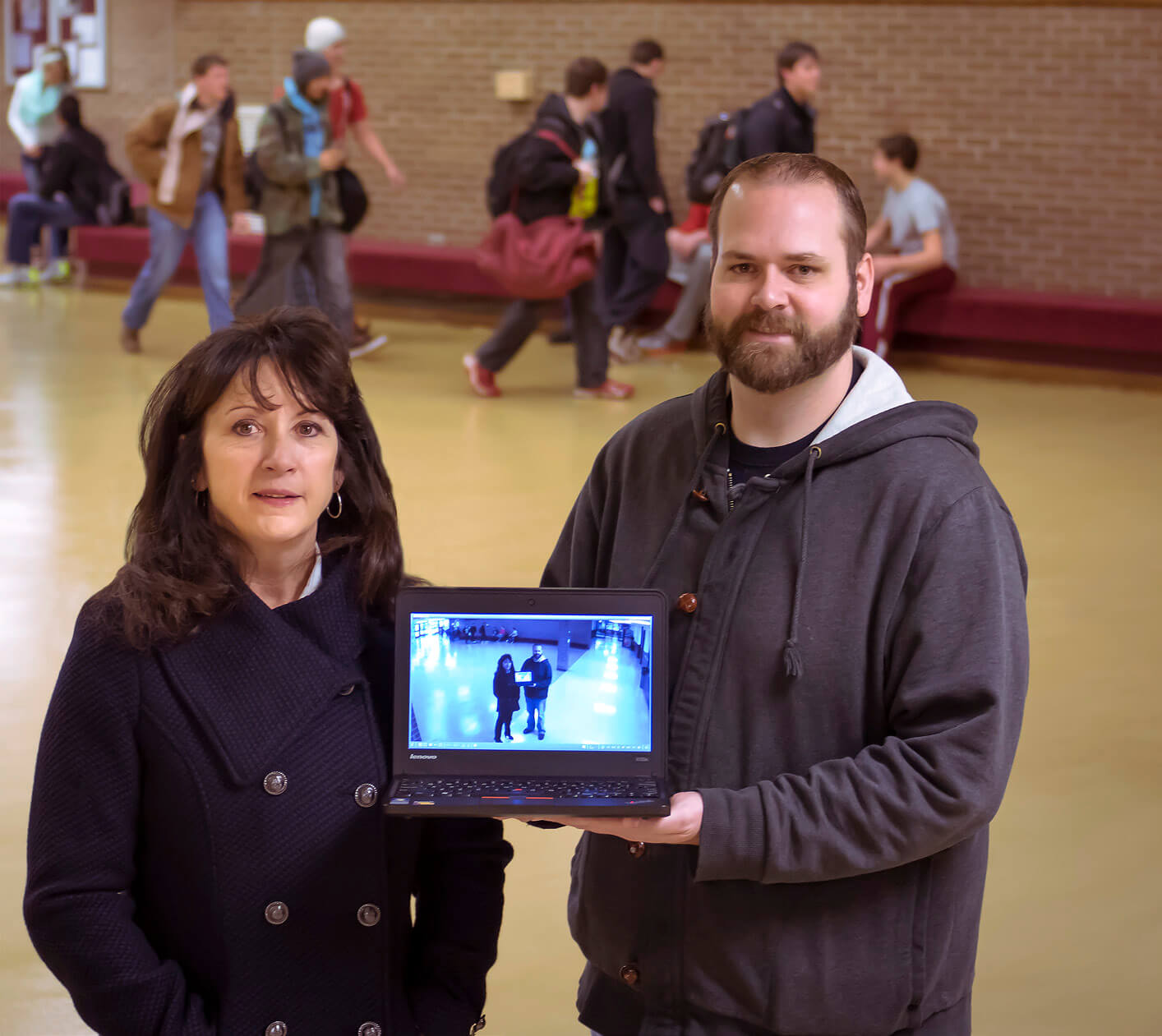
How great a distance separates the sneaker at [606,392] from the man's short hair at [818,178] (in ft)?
21.8

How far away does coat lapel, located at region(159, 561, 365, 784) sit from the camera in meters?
1.61

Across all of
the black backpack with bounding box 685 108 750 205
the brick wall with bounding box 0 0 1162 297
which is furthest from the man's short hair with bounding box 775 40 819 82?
the brick wall with bounding box 0 0 1162 297

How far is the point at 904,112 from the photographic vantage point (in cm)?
1037

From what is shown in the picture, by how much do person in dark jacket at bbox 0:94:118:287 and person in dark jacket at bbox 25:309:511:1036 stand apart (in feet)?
37.7

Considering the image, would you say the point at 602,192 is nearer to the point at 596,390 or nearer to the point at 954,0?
the point at 596,390

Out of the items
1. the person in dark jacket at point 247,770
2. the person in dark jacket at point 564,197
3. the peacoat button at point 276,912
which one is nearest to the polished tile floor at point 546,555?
the person in dark jacket at point 564,197

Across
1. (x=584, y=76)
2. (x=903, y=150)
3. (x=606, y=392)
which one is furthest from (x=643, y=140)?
(x=606, y=392)

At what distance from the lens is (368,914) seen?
5.39ft

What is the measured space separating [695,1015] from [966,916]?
0.34m

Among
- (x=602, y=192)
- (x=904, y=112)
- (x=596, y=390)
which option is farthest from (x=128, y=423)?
(x=904, y=112)

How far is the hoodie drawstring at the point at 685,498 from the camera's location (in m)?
1.77

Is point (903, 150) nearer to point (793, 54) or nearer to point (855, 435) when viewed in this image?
point (793, 54)

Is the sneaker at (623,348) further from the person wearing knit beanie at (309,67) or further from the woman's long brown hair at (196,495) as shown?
the woman's long brown hair at (196,495)

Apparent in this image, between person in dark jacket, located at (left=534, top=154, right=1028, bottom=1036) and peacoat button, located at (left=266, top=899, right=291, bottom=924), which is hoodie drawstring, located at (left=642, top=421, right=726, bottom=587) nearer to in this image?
person in dark jacket, located at (left=534, top=154, right=1028, bottom=1036)
